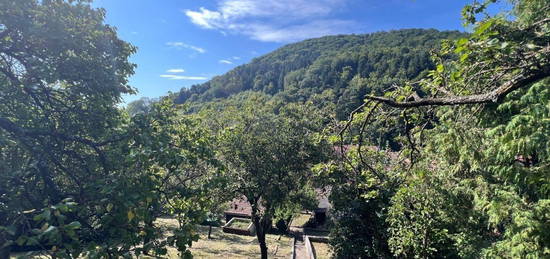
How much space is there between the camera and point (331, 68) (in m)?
102

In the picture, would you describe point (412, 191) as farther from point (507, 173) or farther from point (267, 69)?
point (267, 69)

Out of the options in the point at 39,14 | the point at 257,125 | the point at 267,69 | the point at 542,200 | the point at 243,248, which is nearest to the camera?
the point at 542,200

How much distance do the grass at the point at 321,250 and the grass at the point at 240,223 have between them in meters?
7.38

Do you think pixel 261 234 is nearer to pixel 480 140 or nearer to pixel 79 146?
pixel 79 146

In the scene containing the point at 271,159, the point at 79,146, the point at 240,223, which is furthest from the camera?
the point at 240,223

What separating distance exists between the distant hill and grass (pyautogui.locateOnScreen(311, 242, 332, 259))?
35.9 metres

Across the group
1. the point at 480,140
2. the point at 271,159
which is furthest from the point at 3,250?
the point at 271,159

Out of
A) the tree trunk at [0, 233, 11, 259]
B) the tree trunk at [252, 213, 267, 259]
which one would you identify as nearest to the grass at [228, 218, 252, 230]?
the tree trunk at [252, 213, 267, 259]

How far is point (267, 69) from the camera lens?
15450 cm

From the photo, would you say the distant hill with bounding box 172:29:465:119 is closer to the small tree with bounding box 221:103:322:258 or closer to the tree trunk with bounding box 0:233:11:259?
the small tree with bounding box 221:103:322:258

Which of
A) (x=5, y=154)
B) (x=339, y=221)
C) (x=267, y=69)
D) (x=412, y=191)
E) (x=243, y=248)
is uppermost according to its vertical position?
(x=267, y=69)

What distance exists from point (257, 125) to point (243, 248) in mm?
8864

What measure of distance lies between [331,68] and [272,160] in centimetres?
9526

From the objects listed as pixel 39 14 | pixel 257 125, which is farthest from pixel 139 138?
pixel 257 125
